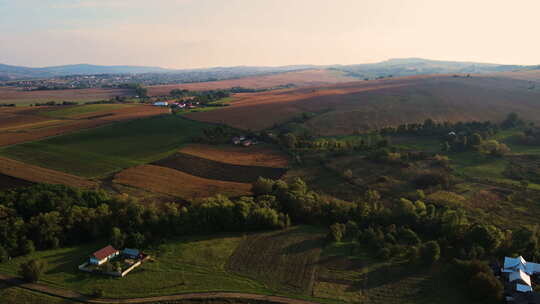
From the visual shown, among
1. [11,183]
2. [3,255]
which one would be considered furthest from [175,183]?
[11,183]

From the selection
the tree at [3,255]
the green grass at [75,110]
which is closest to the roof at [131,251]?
the tree at [3,255]

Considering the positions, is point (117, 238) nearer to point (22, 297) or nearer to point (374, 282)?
point (22, 297)

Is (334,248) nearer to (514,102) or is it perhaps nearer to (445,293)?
(445,293)

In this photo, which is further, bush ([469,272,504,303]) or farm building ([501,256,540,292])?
farm building ([501,256,540,292])

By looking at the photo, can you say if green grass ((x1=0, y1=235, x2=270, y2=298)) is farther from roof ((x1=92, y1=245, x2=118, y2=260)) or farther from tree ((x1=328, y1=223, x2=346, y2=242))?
tree ((x1=328, y1=223, x2=346, y2=242))

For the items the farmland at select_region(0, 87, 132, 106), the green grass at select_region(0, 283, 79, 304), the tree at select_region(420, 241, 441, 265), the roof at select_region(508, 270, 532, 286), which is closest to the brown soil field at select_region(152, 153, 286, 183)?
the tree at select_region(420, 241, 441, 265)

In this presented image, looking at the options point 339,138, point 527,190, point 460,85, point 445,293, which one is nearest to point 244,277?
point 445,293

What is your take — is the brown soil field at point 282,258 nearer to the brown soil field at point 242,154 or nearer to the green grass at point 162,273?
the green grass at point 162,273
